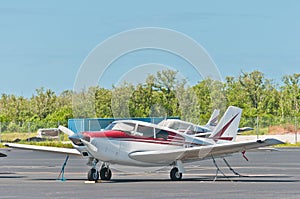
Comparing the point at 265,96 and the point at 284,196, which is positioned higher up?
the point at 265,96

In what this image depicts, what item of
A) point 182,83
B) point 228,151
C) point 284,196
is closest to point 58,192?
point 284,196

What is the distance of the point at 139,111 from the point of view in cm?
4138

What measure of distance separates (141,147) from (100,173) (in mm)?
1524

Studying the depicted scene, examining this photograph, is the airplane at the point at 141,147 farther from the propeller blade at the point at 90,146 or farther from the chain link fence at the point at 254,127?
the chain link fence at the point at 254,127

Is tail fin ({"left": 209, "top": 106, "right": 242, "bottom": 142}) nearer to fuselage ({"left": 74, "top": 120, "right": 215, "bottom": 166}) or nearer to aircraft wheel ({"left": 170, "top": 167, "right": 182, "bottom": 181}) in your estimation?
fuselage ({"left": 74, "top": 120, "right": 215, "bottom": 166})

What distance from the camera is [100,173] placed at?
25641 mm

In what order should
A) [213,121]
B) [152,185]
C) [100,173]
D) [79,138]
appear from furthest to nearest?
[213,121]
[100,173]
[79,138]
[152,185]

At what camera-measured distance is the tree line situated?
109 feet

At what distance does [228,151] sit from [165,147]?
1.94 metres

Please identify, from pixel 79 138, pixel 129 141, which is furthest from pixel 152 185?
pixel 79 138

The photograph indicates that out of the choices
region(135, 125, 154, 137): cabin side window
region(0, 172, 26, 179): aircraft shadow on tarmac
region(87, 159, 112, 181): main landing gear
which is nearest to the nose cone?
region(87, 159, 112, 181): main landing gear

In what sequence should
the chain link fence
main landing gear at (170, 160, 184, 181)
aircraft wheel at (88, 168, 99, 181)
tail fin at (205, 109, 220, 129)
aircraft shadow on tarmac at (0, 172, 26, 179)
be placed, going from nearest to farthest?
1. aircraft wheel at (88, 168, 99, 181)
2. main landing gear at (170, 160, 184, 181)
3. aircraft shadow on tarmac at (0, 172, 26, 179)
4. tail fin at (205, 109, 220, 129)
5. the chain link fence

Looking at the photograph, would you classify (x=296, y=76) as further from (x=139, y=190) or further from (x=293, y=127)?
(x=139, y=190)

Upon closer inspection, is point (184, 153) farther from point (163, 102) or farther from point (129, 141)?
point (163, 102)
